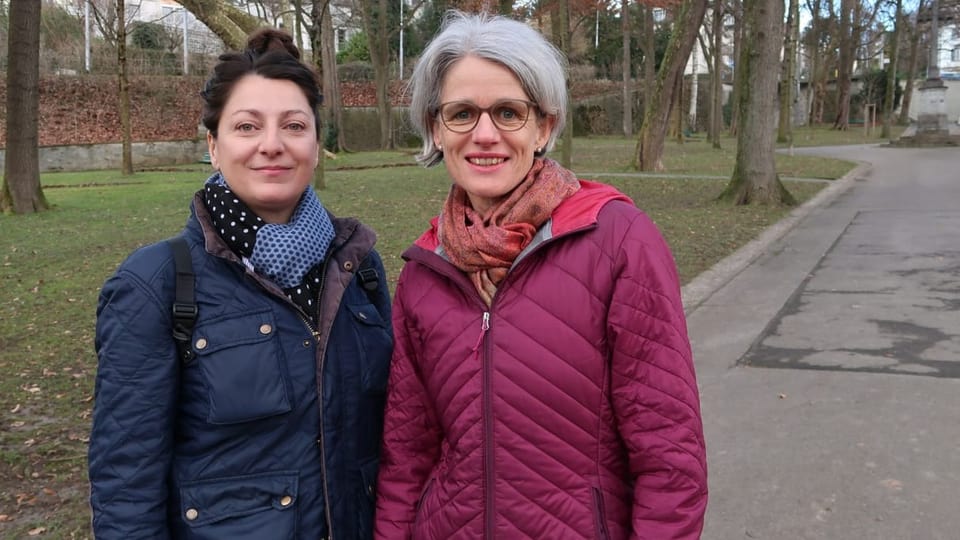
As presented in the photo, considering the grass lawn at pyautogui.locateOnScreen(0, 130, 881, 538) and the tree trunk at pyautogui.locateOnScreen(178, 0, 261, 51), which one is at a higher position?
the tree trunk at pyautogui.locateOnScreen(178, 0, 261, 51)

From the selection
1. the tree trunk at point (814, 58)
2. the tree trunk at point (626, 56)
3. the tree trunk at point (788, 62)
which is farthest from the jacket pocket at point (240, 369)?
the tree trunk at point (814, 58)

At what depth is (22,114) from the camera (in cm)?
1485

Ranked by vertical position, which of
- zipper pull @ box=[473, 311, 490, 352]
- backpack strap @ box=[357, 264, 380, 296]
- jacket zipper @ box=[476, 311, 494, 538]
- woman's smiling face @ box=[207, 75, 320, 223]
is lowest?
jacket zipper @ box=[476, 311, 494, 538]

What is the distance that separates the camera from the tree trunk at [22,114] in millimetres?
14547

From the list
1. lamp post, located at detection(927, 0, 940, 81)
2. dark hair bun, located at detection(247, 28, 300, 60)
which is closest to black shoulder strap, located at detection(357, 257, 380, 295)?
dark hair bun, located at detection(247, 28, 300, 60)

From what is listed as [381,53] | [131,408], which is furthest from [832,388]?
[381,53]

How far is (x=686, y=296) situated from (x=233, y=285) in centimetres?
652

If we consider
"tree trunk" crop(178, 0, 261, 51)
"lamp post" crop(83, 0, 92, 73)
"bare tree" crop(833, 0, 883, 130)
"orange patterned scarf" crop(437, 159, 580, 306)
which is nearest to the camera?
"orange patterned scarf" crop(437, 159, 580, 306)

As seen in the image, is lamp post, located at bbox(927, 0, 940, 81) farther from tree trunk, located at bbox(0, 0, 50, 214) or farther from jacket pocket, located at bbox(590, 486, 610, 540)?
jacket pocket, located at bbox(590, 486, 610, 540)

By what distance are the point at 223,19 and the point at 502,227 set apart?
1108 centimetres

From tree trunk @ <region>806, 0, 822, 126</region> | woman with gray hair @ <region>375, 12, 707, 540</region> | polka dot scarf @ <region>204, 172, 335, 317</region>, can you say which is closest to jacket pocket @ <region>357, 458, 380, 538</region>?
woman with gray hair @ <region>375, 12, 707, 540</region>

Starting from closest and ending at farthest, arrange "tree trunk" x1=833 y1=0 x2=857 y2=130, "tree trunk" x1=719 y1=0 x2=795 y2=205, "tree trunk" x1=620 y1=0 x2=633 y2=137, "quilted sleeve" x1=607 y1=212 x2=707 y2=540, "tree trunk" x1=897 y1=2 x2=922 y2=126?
"quilted sleeve" x1=607 y1=212 x2=707 y2=540, "tree trunk" x1=719 y1=0 x2=795 y2=205, "tree trunk" x1=620 y1=0 x2=633 y2=137, "tree trunk" x1=897 y1=2 x2=922 y2=126, "tree trunk" x1=833 y1=0 x2=857 y2=130

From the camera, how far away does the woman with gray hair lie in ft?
5.88

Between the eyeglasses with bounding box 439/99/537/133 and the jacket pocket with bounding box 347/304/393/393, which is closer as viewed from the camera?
the eyeglasses with bounding box 439/99/537/133
